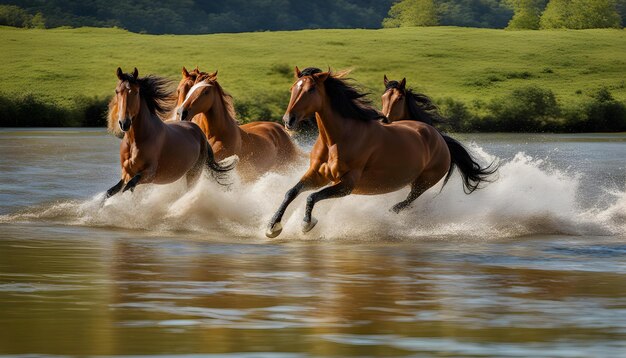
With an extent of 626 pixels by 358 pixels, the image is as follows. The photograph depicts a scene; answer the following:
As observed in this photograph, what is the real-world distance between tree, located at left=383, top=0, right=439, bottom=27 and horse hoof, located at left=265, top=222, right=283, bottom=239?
12152 centimetres

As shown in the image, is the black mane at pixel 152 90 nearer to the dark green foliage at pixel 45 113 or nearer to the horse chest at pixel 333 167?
the horse chest at pixel 333 167

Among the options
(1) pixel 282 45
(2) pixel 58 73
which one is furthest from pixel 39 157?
(1) pixel 282 45

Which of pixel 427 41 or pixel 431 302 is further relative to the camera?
pixel 427 41

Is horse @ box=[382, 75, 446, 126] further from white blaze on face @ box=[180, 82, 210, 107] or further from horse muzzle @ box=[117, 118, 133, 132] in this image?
horse muzzle @ box=[117, 118, 133, 132]

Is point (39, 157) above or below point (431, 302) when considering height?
below

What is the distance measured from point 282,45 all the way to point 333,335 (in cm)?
7899

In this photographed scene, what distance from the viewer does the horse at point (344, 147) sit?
1361 centimetres

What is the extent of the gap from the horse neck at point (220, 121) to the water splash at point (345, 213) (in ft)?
1.99

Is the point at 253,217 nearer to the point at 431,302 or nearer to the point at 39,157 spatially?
the point at 431,302

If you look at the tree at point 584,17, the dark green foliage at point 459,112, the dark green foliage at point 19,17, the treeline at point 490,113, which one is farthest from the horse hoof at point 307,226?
the tree at point 584,17

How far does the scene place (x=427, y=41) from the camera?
88.4 metres

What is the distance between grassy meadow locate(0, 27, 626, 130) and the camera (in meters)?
68.7

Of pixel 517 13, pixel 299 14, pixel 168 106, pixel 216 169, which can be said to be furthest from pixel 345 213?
pixel 299 14

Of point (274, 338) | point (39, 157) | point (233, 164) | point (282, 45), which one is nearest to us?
point (274, 338)
